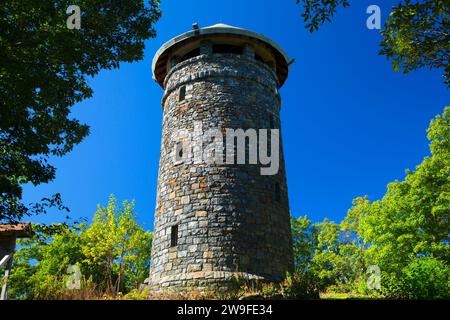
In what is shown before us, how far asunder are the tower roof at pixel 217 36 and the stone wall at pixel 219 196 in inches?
31.2

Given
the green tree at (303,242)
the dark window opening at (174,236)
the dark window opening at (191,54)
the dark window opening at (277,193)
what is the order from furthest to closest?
the green tree at (303,242) < the dark window opening at (191,54) < the dark window opening at (277,193) < the dark window opening at (174,236)

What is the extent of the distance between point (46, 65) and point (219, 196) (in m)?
6.22

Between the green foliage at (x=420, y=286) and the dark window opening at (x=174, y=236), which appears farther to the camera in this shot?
the dark window opening at (x=174, y=236)

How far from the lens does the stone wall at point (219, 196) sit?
11.1 meters

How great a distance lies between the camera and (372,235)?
20516 millimetres

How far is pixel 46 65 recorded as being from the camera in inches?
372

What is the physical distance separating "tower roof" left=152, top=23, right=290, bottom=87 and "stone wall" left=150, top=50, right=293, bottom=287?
0.79 m

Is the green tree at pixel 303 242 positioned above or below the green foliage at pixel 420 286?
above

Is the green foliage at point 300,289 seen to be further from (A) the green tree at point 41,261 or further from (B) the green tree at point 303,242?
(B) the green tree at point 303,242

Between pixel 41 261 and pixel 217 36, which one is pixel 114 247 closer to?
pixel 41 261

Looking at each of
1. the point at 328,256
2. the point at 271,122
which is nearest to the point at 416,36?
the point at 271,122

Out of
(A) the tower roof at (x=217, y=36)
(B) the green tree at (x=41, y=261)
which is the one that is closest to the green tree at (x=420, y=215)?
(A) the tower roof at (x=217, y=36)

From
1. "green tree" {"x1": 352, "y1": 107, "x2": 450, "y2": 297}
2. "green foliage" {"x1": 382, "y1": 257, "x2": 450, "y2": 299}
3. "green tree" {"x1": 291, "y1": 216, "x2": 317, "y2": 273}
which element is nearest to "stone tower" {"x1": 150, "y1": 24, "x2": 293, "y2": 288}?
"green foliage" {"x1": 382, "y1": 257, "x2": 450, "y2": 299}

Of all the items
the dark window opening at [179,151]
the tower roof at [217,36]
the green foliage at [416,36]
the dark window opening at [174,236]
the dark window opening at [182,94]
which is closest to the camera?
the green foliage at [416,36]
